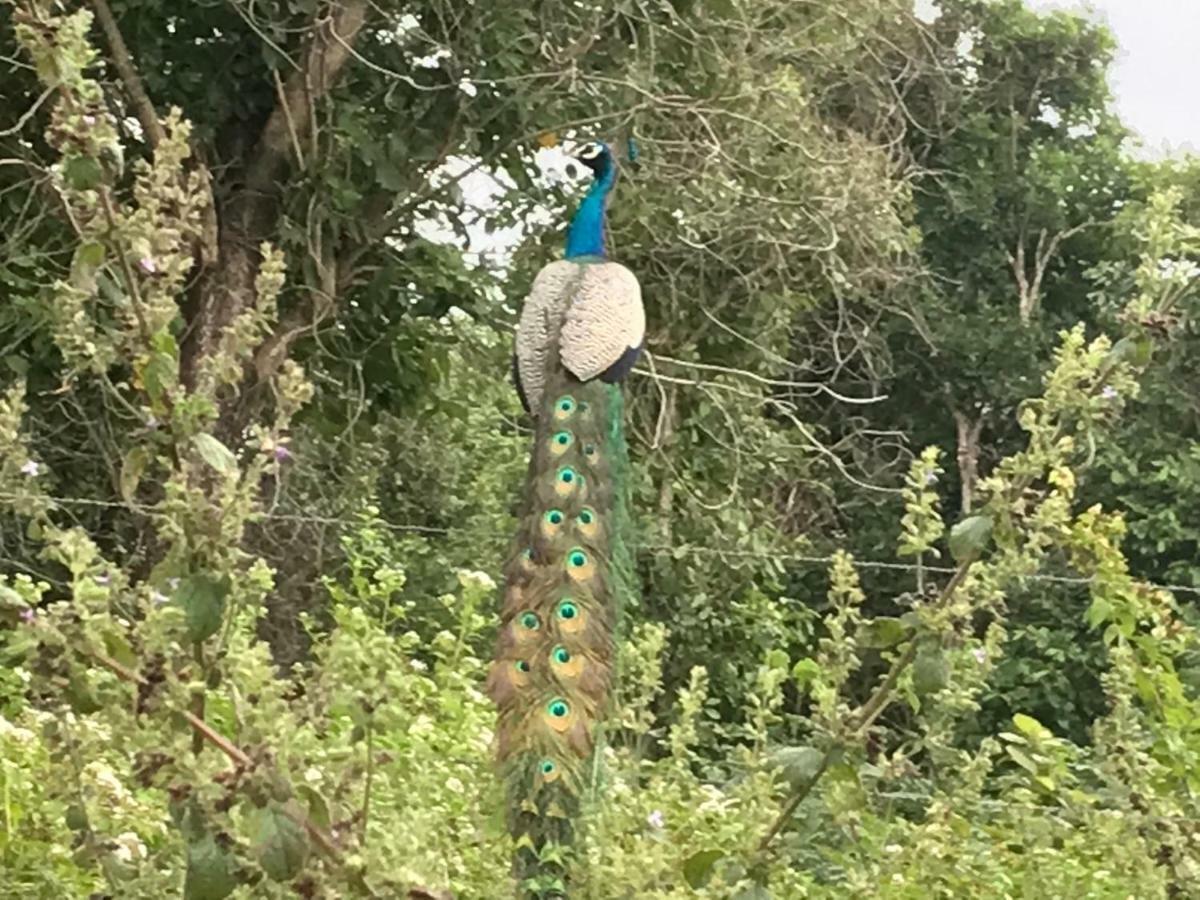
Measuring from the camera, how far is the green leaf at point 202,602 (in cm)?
95

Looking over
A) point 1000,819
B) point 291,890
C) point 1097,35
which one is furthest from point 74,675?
point 1097,35

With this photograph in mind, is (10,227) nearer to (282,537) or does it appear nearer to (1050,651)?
(282,537)

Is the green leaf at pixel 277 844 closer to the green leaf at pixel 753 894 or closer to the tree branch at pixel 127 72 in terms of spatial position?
the green leaf at pixel 753 894

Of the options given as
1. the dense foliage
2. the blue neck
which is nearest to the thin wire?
the dense foliage

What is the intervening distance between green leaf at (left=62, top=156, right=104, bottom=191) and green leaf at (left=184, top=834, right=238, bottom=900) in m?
0.39

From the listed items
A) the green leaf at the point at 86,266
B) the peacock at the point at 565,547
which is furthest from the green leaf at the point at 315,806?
the peacock at the point at 565,547

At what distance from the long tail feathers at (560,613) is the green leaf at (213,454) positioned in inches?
28.0

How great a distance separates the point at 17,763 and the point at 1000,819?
3.72 ft

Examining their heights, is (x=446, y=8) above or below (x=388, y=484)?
above

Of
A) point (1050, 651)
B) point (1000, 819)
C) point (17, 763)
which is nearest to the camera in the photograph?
point (17, 763)

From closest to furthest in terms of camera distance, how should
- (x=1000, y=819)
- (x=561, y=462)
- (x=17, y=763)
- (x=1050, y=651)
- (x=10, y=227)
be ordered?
(x=17, y=763)
(x=1000, y=819)
(x=561, y=462)
(x=10, y=227)
(x=1050, y=651)

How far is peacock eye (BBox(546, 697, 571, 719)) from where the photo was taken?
2053mm

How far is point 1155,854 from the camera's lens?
131cm

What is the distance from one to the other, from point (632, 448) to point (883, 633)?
3365 millimetres
